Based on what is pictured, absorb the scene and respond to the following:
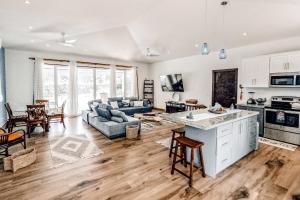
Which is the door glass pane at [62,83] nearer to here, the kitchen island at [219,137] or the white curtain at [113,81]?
the white curtain at [113,81]

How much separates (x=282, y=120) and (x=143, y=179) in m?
4.05

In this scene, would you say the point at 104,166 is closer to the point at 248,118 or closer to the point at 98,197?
the point at 98,197

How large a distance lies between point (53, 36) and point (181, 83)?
18.3ft

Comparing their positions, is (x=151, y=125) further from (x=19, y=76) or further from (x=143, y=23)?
(x=19, y=76)

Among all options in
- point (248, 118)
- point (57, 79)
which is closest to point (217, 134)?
point (248, 118)

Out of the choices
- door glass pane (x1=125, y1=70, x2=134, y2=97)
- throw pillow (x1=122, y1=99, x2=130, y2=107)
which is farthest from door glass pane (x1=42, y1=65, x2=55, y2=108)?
door glass pane (x1=125, y1=70, x2=134, y2=97)

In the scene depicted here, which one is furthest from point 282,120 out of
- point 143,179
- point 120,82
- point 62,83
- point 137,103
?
point 62,83

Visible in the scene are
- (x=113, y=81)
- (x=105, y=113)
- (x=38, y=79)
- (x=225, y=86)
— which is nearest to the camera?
(x=105, y=113)

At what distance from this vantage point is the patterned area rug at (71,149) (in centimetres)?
348

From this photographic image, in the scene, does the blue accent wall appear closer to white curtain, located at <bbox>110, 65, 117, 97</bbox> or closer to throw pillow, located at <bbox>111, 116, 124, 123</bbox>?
throw pillow, located at <bbox>111, 116, 124, 123</bbox>

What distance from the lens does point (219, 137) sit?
2770 mm

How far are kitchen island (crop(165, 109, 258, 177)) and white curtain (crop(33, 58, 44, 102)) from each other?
20.7 ft

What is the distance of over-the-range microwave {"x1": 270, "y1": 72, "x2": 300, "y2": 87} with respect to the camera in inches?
172

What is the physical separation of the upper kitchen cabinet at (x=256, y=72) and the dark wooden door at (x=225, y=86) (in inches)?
27.3
